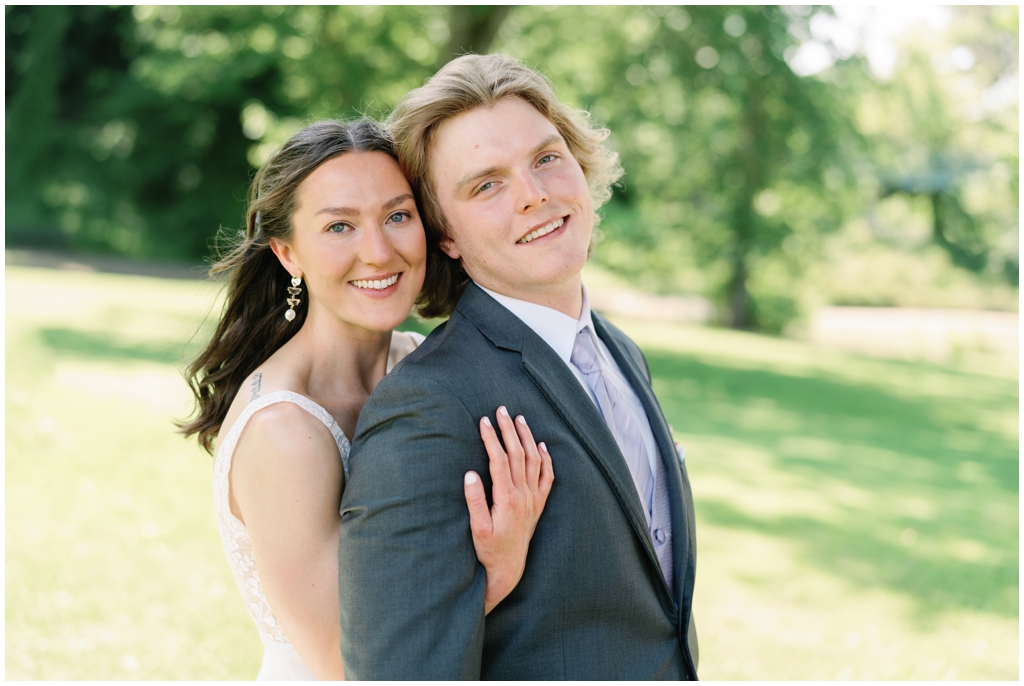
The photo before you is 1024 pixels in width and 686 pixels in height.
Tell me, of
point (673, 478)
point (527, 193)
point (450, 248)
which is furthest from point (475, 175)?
point (673, 478)

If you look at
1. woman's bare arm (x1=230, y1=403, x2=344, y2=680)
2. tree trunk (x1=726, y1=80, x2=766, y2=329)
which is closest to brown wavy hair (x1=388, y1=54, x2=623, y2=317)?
woman's bare arm (x1=230, y1=403, x2=344, y2=680)

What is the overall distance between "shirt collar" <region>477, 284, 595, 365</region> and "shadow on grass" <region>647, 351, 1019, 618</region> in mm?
5421

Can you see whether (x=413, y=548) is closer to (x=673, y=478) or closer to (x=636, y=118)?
(x=673, y=478)

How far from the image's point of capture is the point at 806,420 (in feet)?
45.6

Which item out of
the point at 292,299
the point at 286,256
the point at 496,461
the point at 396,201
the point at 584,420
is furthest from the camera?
the point at 292,299

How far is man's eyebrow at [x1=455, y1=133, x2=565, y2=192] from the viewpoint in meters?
2.60

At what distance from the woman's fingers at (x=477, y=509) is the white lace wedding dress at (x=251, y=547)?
1.98 ft

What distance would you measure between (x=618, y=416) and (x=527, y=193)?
0.71 m

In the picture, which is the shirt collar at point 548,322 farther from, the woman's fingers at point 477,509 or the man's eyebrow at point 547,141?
the woman's fingers at point 477,509

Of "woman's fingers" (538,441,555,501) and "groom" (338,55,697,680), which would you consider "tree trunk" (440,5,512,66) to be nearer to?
"groom" (338,55,697,680)

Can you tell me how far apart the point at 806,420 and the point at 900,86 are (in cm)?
1643

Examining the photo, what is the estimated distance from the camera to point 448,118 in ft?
8.75

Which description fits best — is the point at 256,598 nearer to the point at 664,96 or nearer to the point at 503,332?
the point at 503,332

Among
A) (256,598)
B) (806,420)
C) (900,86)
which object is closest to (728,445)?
(806,420)
